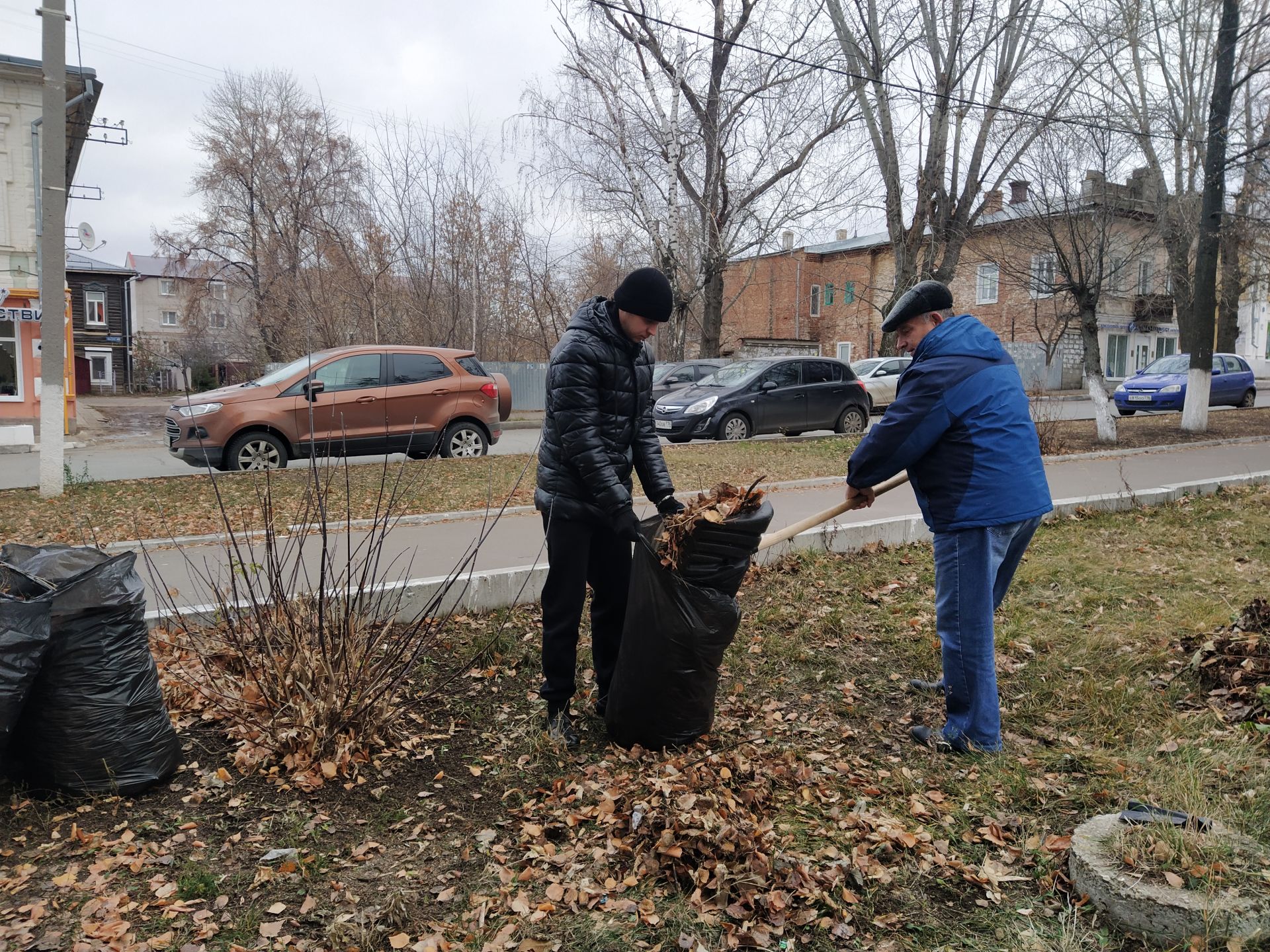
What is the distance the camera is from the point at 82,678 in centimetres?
293

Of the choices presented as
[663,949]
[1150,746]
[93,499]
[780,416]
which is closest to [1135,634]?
[1150,746]

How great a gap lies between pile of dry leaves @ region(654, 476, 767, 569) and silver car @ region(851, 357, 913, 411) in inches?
814

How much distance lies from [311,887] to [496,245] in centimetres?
2205

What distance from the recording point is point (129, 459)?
14.5m

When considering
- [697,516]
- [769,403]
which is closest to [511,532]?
[697,516]

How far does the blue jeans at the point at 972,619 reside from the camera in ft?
11.2

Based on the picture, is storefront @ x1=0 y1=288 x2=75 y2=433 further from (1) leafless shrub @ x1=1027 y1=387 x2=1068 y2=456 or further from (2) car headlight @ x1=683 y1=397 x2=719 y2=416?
(1) leafless shrub @ x1=1027 y1=387 x2=1068 y2=456

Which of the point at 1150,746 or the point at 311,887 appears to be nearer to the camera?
the point at 311,887

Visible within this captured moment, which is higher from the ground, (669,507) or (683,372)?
(683,372)

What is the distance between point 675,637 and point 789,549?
11.2 feet

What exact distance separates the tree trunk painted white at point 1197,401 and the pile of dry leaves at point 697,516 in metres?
15.3

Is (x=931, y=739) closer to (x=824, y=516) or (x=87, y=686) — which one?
(x=824, y=516)

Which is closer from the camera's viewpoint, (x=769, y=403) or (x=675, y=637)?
(x=675, y=637)

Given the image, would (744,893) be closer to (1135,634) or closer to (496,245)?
(1135,634)
